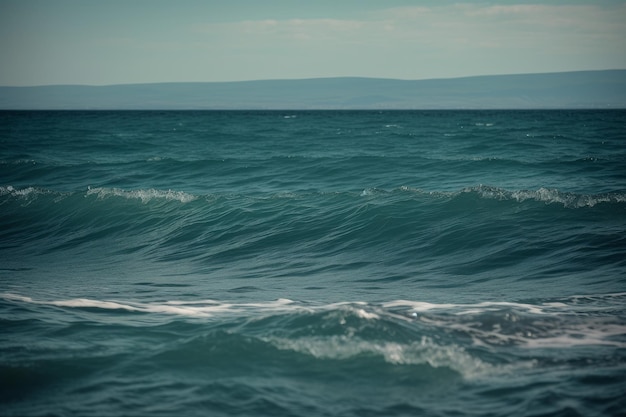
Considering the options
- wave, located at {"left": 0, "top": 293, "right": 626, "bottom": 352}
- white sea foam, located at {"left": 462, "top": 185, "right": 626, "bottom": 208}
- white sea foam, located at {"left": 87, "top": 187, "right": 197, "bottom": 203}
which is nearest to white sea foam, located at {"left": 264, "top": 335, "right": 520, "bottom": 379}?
wave, located at {"left": 0, "top": 293, "right": 626, "bottom": 352}

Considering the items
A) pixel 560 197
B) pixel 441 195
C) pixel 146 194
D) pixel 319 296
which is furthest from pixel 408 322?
pixel 146 194

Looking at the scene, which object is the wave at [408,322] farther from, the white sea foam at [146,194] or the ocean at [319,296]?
the white sea foam at [146,194]

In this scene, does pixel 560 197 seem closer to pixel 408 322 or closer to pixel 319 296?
pixel 319 296

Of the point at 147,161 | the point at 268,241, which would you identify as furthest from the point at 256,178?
the point at 268,241

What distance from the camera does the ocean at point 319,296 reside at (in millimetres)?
6230

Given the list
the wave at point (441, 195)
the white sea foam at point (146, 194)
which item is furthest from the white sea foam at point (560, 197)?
the white sea foam at point (146, 194)

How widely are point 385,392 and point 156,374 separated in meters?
2.15

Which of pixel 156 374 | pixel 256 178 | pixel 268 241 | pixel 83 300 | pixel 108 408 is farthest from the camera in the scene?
pixel 256 178

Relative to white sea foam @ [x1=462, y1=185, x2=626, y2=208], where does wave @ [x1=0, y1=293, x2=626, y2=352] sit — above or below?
below

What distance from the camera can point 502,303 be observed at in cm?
927

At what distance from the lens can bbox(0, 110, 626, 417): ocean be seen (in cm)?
623

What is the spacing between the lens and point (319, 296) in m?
10.2

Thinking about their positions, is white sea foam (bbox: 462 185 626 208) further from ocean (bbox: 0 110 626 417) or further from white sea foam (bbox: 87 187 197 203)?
white sea foam (bbox: 87 187 197 203)

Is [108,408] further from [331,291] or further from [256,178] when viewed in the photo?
[256,178]
